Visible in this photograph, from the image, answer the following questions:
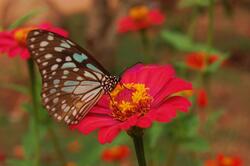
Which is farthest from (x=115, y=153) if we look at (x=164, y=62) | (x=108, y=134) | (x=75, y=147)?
(x=164, y=62)

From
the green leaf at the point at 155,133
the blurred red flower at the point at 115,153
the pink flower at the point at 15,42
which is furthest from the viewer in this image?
the blurred red flower at the point at 115,153

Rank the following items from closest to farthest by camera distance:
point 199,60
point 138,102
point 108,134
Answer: point 108,134 → point 138,102 → point 199,60

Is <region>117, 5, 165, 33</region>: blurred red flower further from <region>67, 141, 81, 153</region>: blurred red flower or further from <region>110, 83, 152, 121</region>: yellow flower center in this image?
<region>110, 83, 152, 121</region>: yellow flower center

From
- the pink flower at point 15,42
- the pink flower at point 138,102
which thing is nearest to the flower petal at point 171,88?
the pink flower at point 138,102

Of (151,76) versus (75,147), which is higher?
(151,76)

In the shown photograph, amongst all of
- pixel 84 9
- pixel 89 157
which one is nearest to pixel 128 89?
pixel 89 157

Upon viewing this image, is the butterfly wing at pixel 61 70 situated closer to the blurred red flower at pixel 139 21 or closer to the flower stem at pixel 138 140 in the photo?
the flower stem at pixel 138 140

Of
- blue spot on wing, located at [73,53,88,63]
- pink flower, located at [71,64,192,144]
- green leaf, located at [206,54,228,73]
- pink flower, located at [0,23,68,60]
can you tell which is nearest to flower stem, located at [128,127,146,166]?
pink flower, located at [71,64,192,144]

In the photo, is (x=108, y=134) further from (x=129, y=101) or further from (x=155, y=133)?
(x=155, y=133)
